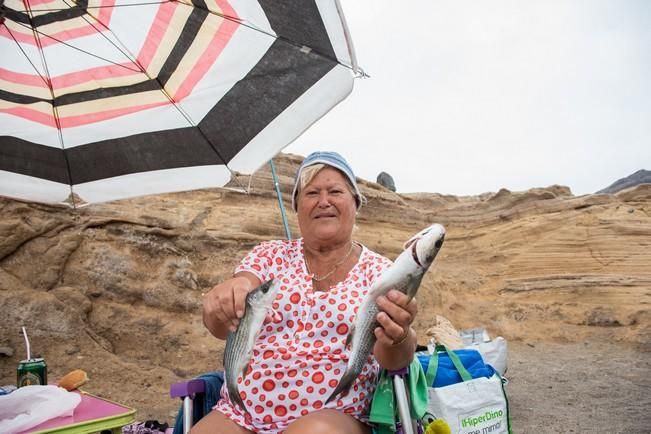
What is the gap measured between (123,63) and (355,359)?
235cm

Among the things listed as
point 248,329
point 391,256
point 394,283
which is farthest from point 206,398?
point 391,256

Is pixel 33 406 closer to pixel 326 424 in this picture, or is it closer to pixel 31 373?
pixel 31 373

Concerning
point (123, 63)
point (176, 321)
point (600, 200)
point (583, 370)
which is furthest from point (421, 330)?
point (123, 63)

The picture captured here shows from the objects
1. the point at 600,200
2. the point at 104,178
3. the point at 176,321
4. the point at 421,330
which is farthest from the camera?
the point at 600,200

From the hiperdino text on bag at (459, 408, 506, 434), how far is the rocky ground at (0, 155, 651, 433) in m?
2.21

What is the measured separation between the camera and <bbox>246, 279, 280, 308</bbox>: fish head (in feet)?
5.89

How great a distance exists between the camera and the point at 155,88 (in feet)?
10.3

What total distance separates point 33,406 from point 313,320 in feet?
4.94

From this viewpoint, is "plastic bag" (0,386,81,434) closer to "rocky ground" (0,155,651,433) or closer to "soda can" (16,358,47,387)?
"soda can" (16,358,47,387)

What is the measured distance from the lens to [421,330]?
9883 mm

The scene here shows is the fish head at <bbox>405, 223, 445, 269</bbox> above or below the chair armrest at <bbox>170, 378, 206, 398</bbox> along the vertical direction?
above

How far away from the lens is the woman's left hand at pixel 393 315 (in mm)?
1805

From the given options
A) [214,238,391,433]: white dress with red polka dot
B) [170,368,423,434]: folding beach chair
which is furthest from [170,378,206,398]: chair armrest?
[214,238,391,433]: white dress with red polka dot

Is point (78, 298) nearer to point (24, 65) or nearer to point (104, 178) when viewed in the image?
point (104, 178)
